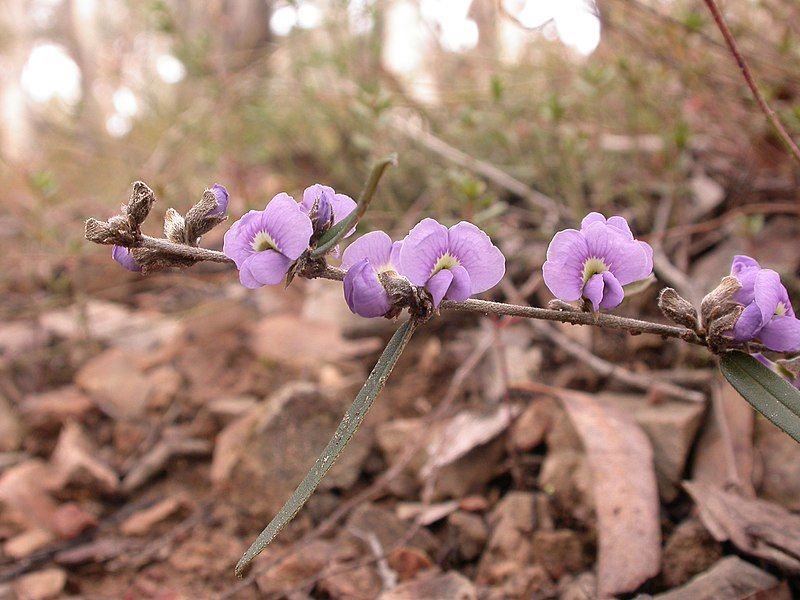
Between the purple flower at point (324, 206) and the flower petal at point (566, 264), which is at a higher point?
the purple flower at point (324, 206)

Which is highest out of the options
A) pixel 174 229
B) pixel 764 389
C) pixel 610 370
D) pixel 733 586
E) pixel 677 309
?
pixel 174 229

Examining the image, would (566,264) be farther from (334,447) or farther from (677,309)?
(334,447)

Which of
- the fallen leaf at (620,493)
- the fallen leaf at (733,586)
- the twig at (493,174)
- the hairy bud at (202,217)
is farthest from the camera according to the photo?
the twig at (493,174)

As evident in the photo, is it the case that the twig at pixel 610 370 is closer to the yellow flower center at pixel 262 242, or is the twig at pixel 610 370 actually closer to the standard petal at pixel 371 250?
the standard petal at pixel 371 250

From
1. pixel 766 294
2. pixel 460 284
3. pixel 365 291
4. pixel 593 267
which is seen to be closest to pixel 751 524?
pixel 766 294

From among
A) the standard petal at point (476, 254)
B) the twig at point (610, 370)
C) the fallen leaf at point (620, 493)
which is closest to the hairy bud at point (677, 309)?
the standard petal at point (476, 254)
